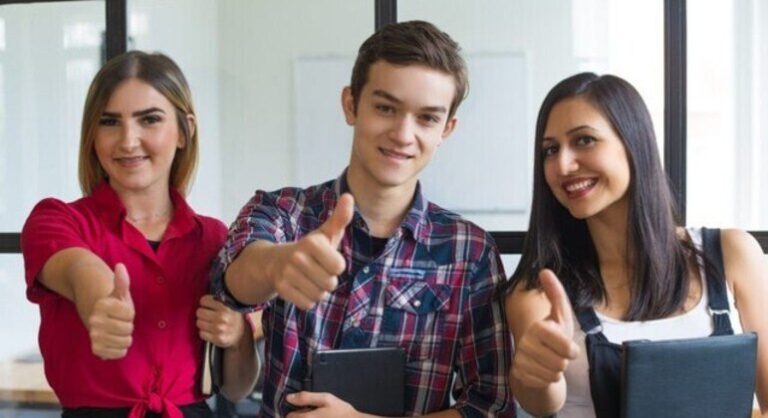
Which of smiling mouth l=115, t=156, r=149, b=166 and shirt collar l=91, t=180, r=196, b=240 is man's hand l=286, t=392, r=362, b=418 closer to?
shirt collar l=91, t=180, r=196, b=240

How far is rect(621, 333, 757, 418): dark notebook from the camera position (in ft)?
4.63

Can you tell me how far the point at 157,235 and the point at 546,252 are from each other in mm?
792

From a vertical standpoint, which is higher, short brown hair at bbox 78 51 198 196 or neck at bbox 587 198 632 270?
short brown hair at bbox 78 51 198 196

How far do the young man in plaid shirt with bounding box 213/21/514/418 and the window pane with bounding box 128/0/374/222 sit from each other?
1.80ft

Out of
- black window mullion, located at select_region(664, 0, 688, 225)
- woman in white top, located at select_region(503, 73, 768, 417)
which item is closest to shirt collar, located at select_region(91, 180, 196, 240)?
woman in white top, located at select_region(503, 73, 768, 417)

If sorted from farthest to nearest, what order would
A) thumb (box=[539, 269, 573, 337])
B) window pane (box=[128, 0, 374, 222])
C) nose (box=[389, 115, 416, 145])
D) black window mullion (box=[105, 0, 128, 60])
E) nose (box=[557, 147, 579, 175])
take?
black window mullion (box=[105, 0, 128, 60])
window pane (box=[128, 0, 374, 222])
nose (box=[557, 147, 579, 175])
nose (box=[389, 115, 416, 145])
thumb (box=[539, 269, 573, 337])

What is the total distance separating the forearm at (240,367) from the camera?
1676 mm

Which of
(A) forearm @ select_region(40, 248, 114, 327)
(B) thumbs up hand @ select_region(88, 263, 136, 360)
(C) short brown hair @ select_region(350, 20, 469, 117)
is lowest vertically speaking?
(B) thumbs up hand @ select_region(88, 263, 136, 360)

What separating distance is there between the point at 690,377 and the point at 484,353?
1.21 feet

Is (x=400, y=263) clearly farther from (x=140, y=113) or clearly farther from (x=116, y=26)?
(x=116, y=26)

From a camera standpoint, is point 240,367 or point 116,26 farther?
point 116,26

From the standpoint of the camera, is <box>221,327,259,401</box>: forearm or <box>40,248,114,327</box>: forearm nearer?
<box>40,248,114,327</box>: forearm

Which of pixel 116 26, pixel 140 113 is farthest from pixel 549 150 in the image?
pixel 116 26

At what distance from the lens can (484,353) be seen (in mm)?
1534
